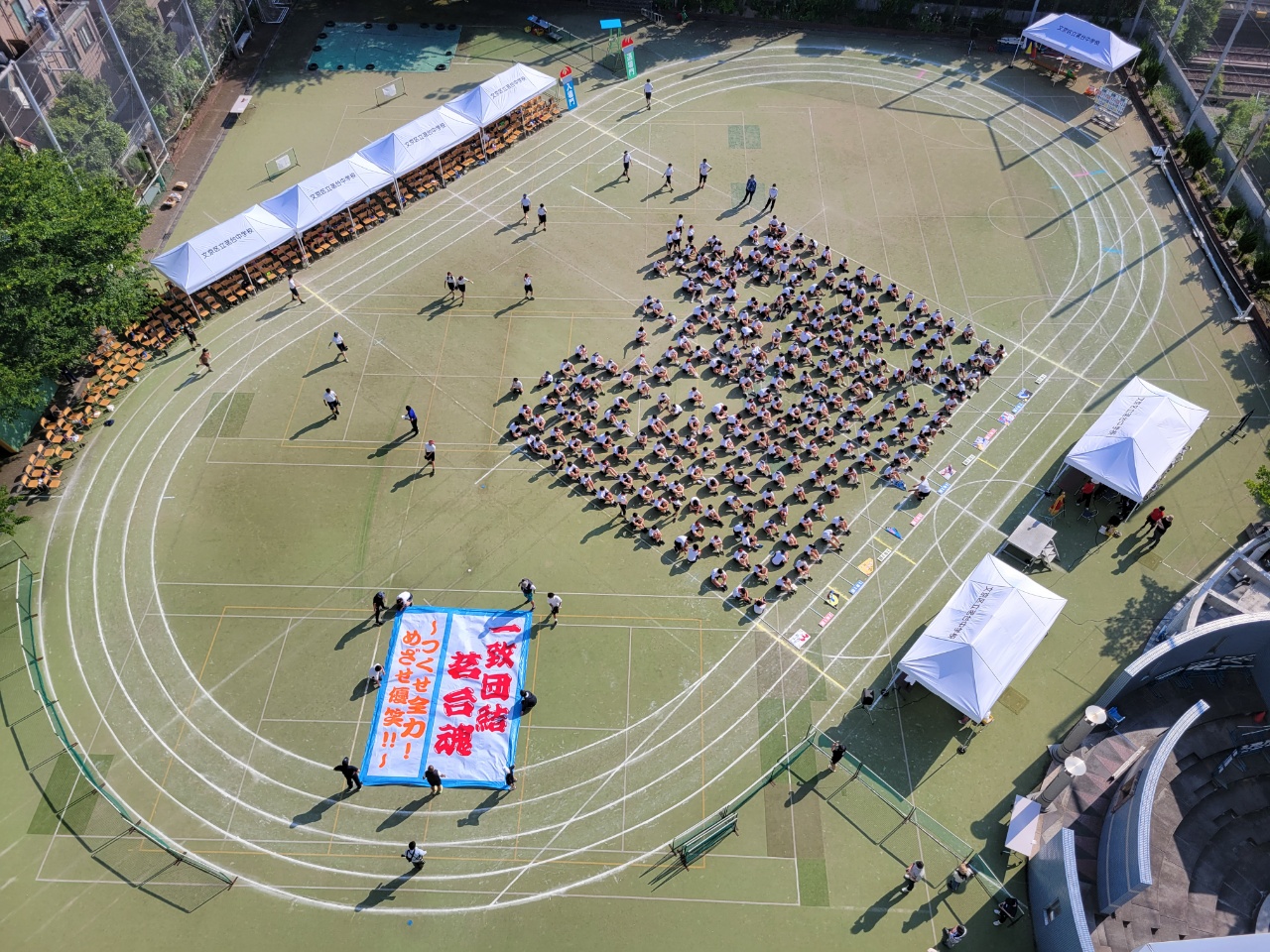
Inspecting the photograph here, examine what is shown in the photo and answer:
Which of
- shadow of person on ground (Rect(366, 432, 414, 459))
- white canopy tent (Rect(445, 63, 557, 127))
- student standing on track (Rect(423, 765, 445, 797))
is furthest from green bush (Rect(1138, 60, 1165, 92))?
student standing on track (Rect(423, 765, 445, 797))

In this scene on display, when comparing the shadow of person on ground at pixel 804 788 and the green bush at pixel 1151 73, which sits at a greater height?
the green bush at pixel 1151 73

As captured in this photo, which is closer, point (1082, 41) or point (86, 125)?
point (86, 125)

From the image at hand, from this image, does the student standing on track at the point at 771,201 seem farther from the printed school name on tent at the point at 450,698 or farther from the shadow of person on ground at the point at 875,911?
the shadow of person on ground at the point at 875,911

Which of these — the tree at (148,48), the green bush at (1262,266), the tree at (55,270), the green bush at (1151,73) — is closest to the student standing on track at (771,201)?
the green bush at (1262,266)

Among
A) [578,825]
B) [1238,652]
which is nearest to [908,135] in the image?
[1238,652]

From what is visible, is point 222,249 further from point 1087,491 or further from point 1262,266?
point 1262,266

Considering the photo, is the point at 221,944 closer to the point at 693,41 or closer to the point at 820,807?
the point at 820,807

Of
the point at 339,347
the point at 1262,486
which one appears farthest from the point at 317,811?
the point at 1262,486
